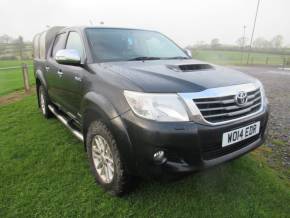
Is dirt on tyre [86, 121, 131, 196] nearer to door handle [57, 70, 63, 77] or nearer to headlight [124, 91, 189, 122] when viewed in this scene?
headlight [124, 91, 189, 122]

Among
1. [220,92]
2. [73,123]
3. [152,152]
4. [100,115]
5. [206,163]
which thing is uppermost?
[220,92]

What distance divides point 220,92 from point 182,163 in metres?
0.66

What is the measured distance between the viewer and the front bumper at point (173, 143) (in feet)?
5.93

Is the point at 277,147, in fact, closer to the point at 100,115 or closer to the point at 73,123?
the point at 100,115

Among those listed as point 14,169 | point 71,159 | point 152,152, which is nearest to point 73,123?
point 71,159

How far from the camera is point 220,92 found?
200 centimetres

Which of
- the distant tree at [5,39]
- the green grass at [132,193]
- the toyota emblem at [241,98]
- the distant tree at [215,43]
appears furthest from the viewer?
the distant tree at [215,43]

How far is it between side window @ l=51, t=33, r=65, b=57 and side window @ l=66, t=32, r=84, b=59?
272 mm

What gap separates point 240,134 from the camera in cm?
216

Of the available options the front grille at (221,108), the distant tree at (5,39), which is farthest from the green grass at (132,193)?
the distant tree at (5,39)

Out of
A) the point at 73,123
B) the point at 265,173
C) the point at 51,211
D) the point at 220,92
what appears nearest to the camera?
the point at 220,92

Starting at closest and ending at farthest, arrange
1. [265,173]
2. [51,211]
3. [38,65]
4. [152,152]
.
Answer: [152,152]
[51,211]
[265,173]
[38,65]

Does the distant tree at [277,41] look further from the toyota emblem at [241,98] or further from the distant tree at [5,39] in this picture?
the toyota emblem at [241,98]

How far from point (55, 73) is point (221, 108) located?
106 inches
